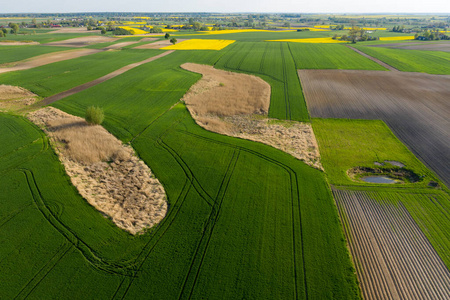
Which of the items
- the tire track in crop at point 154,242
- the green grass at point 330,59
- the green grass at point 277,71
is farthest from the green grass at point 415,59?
the tire track in crop at point 154,242

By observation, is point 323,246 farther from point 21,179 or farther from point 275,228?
point 21,179

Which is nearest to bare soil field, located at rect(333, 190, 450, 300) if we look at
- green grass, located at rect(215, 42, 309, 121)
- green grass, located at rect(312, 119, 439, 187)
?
green grass, located at rect(312, 119, 439, 187)

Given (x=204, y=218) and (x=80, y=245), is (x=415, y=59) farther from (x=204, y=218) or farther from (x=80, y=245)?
(x=80, y=245)

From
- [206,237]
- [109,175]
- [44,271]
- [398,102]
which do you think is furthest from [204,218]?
[398,102]

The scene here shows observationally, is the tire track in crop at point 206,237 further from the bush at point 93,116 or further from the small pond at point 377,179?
the bush at point 93,116

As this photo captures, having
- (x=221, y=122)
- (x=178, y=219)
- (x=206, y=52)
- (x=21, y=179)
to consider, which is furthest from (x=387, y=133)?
(x=206, y=52)

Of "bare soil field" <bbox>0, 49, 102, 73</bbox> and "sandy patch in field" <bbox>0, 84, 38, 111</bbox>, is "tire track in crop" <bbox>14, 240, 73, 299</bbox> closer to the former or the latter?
"sandy patch in field" <bbox>0, 84, 38, 111</bbox>
